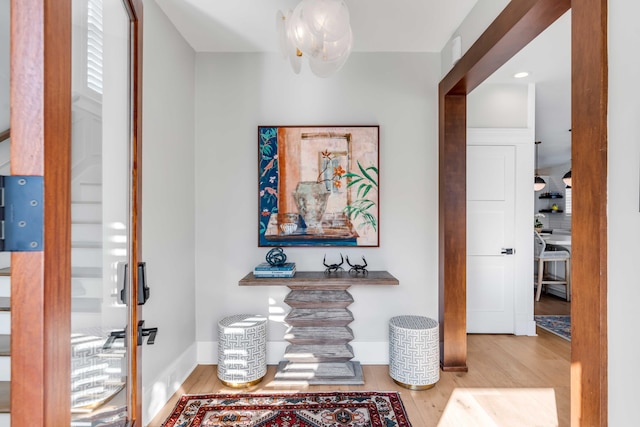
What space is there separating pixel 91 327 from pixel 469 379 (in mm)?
2662

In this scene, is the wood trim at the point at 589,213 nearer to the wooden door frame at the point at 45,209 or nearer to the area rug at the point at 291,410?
the area rug at the point at 291,410

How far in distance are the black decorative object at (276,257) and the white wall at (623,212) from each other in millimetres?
2125

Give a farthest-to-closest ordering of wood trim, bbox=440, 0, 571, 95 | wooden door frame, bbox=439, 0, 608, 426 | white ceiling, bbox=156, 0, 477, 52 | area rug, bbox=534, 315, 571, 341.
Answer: area rug, bbox=534, 315, 571, 341
white ceiling, bbox=156, 0, 477, 52
wood trim, bbox=440, 0, 571, 95
wooden door frame, bbox=439, 0, 608, 426

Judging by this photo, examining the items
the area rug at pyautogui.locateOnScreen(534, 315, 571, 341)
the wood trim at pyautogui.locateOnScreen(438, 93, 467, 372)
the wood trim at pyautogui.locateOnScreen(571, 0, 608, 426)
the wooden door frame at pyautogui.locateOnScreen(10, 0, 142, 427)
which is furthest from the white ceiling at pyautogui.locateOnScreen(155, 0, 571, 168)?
the area rug at pyautogui.locateOnScreen(534, 315, 571, 341)

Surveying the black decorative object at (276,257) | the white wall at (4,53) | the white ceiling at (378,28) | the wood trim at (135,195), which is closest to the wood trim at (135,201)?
the wood trim at (135,195)

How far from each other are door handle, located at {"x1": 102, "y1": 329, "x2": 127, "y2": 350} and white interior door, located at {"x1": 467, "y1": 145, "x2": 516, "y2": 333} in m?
3.38

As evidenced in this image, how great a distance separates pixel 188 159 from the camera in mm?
2863

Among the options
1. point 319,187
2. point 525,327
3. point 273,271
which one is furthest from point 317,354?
point 525,327

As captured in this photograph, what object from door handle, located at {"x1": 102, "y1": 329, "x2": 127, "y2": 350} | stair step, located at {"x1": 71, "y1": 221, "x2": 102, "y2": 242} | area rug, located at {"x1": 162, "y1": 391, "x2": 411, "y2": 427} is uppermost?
stair step, located at {"x1": 71, "y1": 221, "x2": 102, "y2": 242}

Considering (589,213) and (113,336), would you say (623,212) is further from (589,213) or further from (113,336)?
(113,336)

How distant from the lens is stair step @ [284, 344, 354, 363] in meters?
2.69

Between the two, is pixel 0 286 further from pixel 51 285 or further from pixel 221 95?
pixel 221 95

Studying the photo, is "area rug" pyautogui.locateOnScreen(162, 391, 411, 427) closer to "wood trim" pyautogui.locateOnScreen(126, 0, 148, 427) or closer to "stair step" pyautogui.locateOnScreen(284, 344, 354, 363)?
"stair step" pyautogui.locateOnScreen(284, 344, 354, 363)

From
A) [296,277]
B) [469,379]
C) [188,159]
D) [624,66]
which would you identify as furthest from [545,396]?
[188,159]
